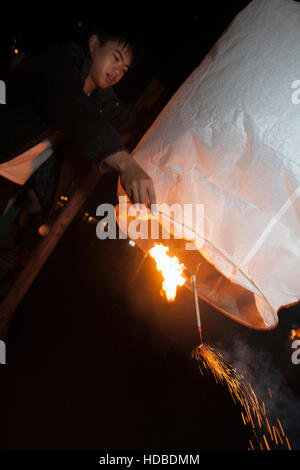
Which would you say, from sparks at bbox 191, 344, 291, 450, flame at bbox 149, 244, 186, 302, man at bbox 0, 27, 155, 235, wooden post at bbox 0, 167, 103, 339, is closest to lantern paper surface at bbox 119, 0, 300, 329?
man at bbox 0, 27, 155, 235

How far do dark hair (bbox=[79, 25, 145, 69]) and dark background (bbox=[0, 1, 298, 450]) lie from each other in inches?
47.1

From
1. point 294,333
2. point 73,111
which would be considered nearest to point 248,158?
point 73,111

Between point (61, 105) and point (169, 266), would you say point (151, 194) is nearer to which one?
point (61, 105)

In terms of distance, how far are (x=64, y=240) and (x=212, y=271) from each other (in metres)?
2.89

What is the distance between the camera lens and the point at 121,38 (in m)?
1.59

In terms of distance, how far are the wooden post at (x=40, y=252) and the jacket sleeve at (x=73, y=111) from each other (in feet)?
4.84

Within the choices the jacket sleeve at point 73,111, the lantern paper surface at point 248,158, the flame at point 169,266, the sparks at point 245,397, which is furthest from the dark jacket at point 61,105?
the sparks at point 245,397

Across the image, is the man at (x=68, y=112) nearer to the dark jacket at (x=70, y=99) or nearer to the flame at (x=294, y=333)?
the dark jacket at (x=70, y=99)

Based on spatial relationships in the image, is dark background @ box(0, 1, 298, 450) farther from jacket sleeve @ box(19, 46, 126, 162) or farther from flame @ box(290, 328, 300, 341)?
jacket sleeve @ box(19, 46, 126, 162)

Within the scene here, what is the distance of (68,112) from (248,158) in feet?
2.84

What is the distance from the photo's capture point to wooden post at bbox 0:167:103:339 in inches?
109

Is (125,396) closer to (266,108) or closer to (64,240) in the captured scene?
(64,240)

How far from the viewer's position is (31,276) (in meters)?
2.83
